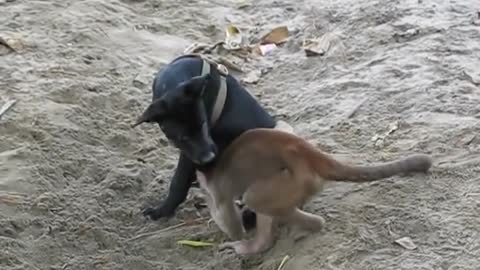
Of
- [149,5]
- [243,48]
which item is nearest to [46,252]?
[243,48]

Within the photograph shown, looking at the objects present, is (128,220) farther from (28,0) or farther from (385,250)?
(28,0)

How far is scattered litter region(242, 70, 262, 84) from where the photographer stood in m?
6.05

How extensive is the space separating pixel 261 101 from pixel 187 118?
163 centimetres

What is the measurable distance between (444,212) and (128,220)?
1420mm

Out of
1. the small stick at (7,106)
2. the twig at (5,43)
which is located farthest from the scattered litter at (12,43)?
the small stick at (7,106)

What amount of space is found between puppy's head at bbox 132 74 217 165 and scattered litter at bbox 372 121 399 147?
105 cm

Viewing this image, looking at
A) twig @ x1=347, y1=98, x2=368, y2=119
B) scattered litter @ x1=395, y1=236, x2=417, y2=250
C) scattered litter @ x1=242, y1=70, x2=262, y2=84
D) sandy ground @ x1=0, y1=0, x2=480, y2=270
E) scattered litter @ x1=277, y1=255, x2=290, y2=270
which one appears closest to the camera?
scattered litter @ x1=395, y1=236, x2=417, y2=250

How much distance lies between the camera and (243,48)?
6.48m

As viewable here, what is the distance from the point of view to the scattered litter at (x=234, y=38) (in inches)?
256

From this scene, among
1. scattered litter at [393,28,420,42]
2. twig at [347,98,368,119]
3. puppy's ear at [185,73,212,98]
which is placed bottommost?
scattered litter at [393,28,420,42]

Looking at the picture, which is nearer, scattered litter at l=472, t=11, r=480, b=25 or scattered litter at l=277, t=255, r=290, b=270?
scattered litter at l=277, t=255, r=290, b=270

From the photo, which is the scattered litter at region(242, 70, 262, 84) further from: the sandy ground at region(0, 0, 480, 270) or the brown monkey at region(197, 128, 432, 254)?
the brown monkey at region(197, 128, 432, 254)

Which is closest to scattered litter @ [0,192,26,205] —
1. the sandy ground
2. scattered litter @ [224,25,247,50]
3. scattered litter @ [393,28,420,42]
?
the sandy ground

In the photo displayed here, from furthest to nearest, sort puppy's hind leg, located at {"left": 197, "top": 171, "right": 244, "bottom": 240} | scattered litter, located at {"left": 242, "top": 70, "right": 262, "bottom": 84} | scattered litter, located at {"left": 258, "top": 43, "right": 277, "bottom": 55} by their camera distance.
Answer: scattered litter, located at {"left": 258, "top": 43, "right": 277, "bottom": 55}, scattered litter, located at {"left": 242, "top": 70, "right": 262, "bottom": 84}, puppy's hind leg, located at {"left": 197, "top": 171, "right": 244, "bottom": 240}
